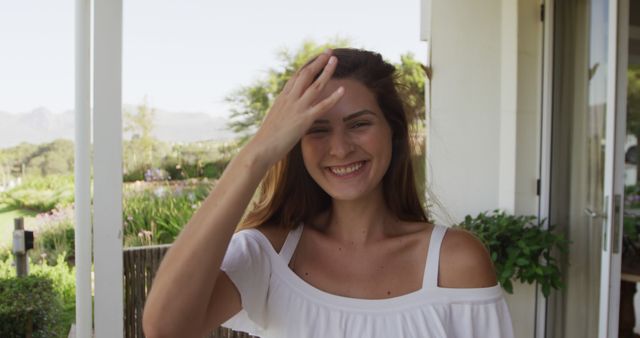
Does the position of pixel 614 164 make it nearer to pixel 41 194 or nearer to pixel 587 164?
pixel 587 164

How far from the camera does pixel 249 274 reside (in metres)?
1.06

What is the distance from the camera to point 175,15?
746 centimetres

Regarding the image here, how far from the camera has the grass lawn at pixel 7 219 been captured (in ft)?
11.7

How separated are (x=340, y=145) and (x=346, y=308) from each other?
0.30 metres

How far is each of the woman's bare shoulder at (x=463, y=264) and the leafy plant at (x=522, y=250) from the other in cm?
206

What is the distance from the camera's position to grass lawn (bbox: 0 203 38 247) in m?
3.57

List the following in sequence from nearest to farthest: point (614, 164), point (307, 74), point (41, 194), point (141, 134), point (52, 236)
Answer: point (307, 74)
point (614, 164)
point (52, 236)
point (41, 194)
point (141, 134)

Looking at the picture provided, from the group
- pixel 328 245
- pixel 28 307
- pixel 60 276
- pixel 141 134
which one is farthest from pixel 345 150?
pixel 141 134

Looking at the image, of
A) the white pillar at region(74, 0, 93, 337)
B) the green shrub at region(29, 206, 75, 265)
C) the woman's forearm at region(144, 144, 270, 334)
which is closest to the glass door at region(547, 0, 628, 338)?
the woman's forearm at region(144, 144, 270, 334)

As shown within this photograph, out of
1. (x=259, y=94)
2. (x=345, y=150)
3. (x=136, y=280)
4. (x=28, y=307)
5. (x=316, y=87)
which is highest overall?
(x=259, y=94)

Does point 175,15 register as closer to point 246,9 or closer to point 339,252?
point 246,9

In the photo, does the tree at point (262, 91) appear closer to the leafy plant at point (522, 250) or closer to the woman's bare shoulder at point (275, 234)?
the leafy plant at point (522, 250)

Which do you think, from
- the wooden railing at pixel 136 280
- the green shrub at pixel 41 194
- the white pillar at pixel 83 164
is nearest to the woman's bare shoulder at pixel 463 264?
the white pillar at pixel 83 164

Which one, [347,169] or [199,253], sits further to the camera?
[347,169]
